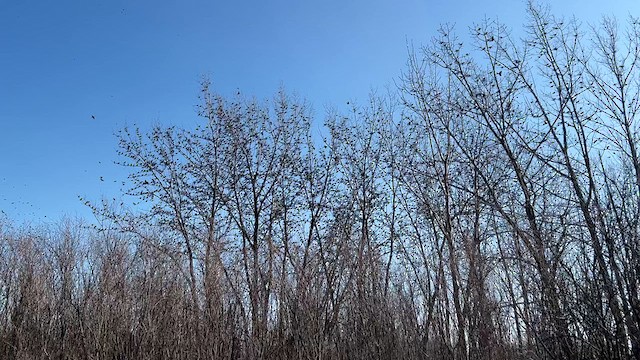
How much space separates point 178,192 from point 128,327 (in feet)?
24.0

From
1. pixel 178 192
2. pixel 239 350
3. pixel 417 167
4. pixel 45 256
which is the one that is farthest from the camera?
pixel 178 192

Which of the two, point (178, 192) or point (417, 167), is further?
point (178, 192)

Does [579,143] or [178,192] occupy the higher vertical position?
[178,192]

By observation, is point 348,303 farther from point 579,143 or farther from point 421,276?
point 579,143

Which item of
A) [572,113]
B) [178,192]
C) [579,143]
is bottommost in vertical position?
[579,143]

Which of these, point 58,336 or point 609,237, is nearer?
point 609,237

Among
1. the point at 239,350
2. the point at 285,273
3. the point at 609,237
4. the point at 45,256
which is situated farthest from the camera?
the point at 45,256

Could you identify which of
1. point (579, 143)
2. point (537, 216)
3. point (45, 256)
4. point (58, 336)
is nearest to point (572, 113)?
point (579, 143)

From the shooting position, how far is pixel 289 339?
840 cm

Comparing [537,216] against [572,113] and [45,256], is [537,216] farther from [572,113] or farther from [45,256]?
[45,256]

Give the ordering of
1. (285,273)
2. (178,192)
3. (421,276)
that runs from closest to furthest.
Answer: (285,273) → (421,276) → (178,192)

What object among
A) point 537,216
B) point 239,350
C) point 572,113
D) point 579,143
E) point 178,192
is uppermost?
point 178,192

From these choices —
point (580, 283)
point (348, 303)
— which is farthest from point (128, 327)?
point (580, 283)

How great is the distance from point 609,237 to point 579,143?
2.39m
